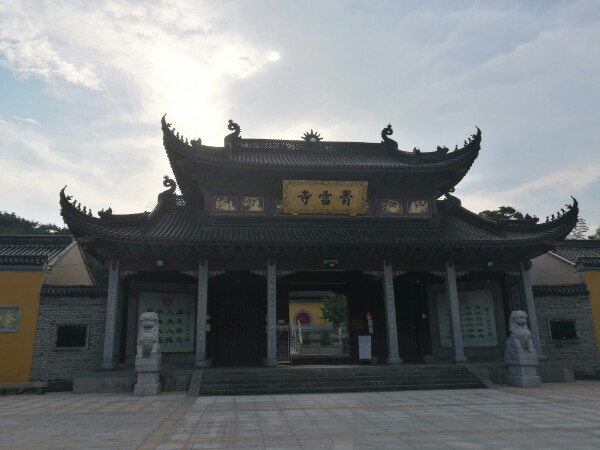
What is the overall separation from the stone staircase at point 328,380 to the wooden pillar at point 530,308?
119 inches

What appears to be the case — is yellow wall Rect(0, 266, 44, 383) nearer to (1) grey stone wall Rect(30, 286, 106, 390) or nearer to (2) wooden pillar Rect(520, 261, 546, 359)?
(1) grey stone wall Rect(30, 286, 106, 390)

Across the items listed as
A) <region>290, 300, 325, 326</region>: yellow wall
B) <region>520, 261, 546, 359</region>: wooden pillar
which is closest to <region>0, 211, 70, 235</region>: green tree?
<region>290, 300, 325, 326</region>: yellow wall

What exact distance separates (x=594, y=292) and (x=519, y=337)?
5086mm

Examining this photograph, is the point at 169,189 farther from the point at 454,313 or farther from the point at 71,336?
the point at 454,313

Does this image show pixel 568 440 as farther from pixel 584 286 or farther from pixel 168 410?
pixel 584 286

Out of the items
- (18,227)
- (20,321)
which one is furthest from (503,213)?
(18,227)

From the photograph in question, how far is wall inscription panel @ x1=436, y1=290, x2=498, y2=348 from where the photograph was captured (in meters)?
15.6

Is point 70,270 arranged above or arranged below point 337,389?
above

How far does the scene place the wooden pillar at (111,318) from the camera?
1226 cm

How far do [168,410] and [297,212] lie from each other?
8.33 meters

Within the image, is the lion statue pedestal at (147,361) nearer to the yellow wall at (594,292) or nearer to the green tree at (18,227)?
the yellow wall at (594,292)

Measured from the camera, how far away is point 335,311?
35.6m

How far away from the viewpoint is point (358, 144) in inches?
707

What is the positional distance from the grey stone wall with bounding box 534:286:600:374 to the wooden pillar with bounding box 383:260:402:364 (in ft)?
18.0
